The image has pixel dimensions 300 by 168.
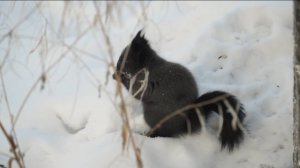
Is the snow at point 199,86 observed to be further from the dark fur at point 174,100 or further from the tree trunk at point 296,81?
the tree trunk at point 296,81

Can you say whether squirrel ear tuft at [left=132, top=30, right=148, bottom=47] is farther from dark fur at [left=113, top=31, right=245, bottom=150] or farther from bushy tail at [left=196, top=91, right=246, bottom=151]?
bushy tail at [left=196, top=91, right=246, bottom=151]

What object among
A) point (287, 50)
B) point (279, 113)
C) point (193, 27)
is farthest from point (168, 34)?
point (279, 113)

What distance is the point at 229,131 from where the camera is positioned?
96.3 inches

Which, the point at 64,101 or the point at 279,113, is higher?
the point at 64,101

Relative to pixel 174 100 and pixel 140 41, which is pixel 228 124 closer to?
pixel 174 100

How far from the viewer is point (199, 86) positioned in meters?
2.96

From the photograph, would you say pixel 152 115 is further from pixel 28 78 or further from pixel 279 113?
pixel 28 78

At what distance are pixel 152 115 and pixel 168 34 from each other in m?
1.12

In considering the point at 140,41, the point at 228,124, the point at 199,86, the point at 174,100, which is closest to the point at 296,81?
the point at 228,124

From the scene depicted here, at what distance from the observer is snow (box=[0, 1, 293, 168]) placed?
2.47 meters

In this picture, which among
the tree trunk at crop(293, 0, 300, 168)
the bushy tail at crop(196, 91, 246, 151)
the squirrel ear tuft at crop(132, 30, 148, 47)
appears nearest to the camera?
the tree trunk at crop(293, 0, 300, 168)

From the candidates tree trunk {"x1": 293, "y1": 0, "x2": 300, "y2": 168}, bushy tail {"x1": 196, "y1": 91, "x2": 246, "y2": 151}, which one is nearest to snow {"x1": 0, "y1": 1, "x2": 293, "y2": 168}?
bushy tail {"x1": 196, "y1": 91, "x2": 246, "y2": 151}

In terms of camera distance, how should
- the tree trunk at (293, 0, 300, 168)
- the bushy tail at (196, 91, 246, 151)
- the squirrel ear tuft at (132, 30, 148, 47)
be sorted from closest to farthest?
the tree trunk at (293, 0, 300, 168) → the bushy tail at (196, 91, 246, 151) → the squirrel ear tuft at (132, 30, 148, 47)

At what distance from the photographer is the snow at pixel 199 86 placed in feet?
8.12
